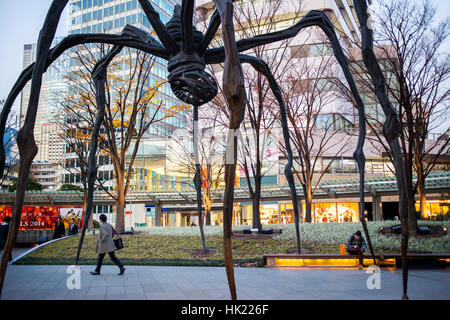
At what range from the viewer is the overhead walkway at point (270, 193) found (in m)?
23.7

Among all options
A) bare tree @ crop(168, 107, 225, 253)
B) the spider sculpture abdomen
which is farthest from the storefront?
the spider sculpture abdomen

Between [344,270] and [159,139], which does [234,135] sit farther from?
[159,139]

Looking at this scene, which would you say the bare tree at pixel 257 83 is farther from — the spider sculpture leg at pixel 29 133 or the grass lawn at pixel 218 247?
the spider sculpture leg at pixel 29 133

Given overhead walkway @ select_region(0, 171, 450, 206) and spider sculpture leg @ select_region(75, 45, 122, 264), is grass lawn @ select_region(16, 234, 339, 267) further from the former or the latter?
overhead walkway @ select_region(0, 171, 450, 206)

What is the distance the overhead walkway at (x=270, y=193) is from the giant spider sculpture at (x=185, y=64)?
2231 centimetres

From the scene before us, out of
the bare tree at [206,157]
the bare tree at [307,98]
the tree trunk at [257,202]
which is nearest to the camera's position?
the tree trunk at [257,202]

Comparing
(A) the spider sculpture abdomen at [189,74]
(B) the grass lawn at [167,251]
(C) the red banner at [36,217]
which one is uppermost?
(A) the spider sculpture abdomen at [189,74]

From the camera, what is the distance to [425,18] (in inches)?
453

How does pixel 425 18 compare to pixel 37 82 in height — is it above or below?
above

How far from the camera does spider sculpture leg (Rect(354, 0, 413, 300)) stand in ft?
6.67

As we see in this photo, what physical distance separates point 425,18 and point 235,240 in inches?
388

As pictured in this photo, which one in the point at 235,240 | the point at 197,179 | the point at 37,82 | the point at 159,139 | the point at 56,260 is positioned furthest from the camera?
the point at 159,139

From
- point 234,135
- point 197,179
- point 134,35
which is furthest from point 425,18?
point 234,135

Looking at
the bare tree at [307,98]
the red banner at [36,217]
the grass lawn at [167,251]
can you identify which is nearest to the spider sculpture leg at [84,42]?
the grass lawn at [167,251]
